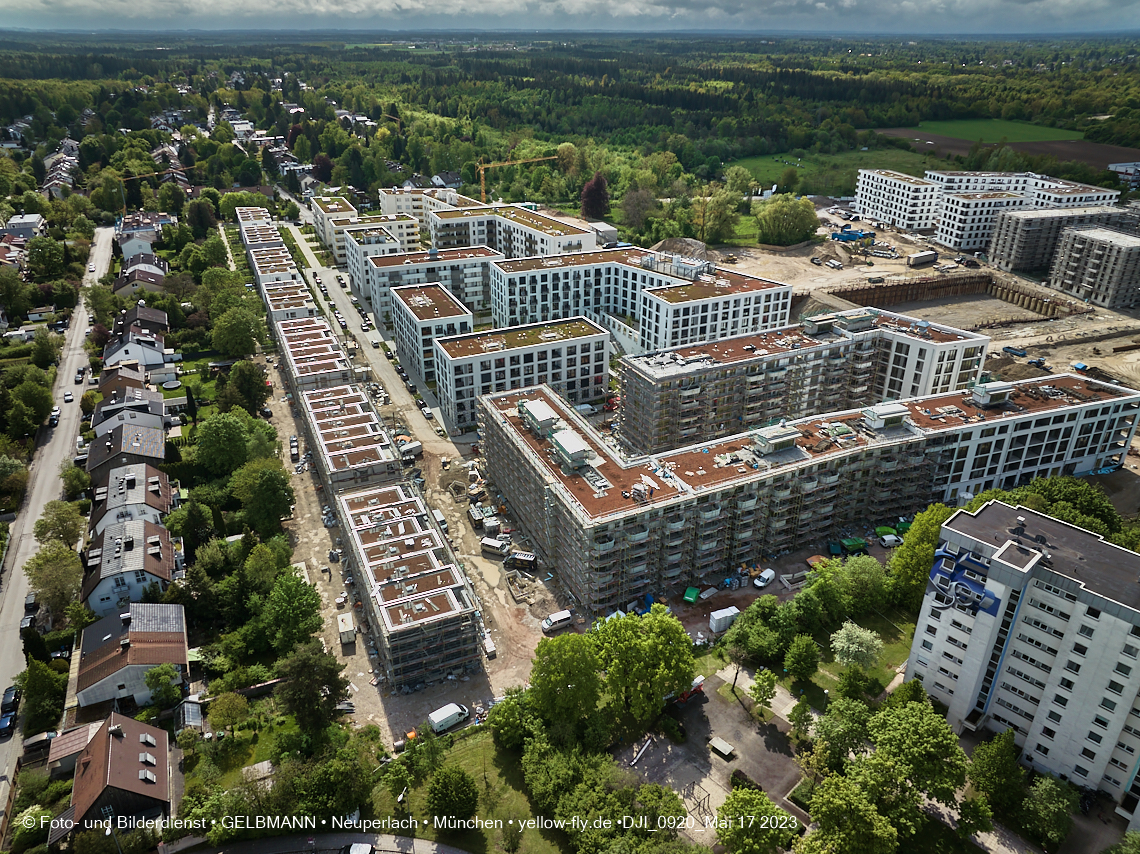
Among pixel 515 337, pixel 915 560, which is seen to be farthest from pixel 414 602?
pixel 515 337

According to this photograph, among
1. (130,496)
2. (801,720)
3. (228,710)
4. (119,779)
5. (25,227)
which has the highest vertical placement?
(25,227)

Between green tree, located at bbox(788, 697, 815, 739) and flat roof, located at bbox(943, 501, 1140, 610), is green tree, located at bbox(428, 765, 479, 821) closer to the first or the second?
green tree, located at bbox(788, 697, 815, 739)

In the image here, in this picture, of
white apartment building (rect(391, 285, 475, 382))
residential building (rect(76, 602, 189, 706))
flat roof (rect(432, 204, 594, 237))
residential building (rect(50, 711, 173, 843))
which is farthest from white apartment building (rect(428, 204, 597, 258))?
residential building (rect(50, 711, 173, 843))

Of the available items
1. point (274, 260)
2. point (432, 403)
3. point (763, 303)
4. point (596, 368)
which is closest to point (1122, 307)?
point (763, 303)

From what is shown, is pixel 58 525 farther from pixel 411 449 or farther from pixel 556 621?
pixel 556 621

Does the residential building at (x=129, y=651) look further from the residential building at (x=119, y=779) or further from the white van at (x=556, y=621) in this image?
the white van at (x=556, y=621)

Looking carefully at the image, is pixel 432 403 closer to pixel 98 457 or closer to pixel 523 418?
pixel 523 418

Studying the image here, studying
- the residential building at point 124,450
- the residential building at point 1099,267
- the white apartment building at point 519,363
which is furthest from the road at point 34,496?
the residential building at point 1099,267
